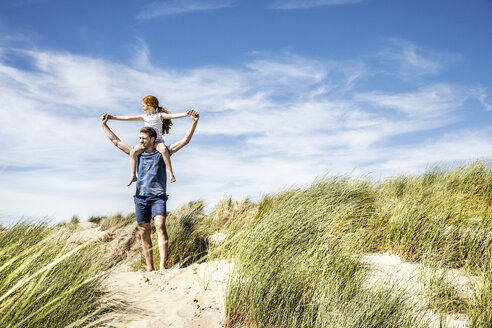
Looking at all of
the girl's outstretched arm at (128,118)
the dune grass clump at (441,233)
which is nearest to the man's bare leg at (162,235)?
the girl's outstretched arm at (128,118)

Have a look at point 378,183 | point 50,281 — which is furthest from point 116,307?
point 378,183

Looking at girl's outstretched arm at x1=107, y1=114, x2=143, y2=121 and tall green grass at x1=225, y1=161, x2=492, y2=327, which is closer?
tall green grass at x1=225, y1=161, x2=492, y2=327

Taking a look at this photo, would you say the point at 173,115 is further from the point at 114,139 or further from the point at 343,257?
the point at 343,257

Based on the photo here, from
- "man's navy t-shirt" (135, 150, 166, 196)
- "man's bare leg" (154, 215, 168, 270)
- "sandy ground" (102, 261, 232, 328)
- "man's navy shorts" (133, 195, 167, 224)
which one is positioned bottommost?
"sandy ground" (102, 261, 232, 328)

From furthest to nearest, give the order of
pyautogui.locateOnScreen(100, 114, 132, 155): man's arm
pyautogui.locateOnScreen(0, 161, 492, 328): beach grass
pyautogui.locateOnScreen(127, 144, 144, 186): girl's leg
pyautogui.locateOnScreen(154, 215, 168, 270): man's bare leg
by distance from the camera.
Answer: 1. pyautogui.locateOnScreen(100, 114, 132, 155): man's arm
2. pyautogui.locateOnScreen(127, 144, 144, 186): girl's leg
3. pyautogui.locateOnScreen(154, 215, 168, 270): man's bare leg
4. pyautogui.locateOnScreen(0, 161, 492, 328): beach grass

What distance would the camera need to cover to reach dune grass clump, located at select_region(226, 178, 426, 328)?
107 inches

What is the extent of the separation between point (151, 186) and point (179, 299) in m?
1.89

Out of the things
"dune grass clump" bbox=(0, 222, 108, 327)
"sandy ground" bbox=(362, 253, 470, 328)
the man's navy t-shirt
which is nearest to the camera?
"dune grass clump" bbox=(0, 222, 108, 327)

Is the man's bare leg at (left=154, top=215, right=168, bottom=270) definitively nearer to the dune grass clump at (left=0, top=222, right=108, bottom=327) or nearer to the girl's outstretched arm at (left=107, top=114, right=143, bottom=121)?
the dune grass clump at (left=0, top=222, right=108, bottom=327)

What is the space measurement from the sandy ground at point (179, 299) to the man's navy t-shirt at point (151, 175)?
1.12 meters

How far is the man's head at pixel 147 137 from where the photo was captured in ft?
16.2

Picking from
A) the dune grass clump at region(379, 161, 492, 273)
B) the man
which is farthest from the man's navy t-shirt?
the dune grass clump at region(379, 161, 492, 273)

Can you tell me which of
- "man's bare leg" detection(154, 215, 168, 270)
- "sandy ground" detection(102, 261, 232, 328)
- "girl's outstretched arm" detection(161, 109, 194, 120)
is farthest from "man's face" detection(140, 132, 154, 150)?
"sandy ground" detection(102, 261, 232, 328)

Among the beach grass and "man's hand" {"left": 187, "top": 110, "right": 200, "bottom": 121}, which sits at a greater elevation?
"man's hand" {"left": 187, "top": 110, "right": 200, "bottom": 121}
